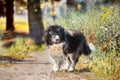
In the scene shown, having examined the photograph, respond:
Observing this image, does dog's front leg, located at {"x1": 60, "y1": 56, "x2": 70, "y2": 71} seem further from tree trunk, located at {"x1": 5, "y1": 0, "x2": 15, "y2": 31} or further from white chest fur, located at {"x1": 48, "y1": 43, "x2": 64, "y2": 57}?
tree trunk, located at {"x1": 5, "y1": 0, "x2": 15, "y2": 31}

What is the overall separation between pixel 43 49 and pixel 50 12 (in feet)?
1.86

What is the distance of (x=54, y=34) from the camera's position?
588cm

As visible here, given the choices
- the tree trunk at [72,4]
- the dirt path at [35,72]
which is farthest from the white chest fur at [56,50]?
the tree trunk at [72,4]

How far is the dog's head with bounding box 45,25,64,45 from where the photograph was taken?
5875 millimetres

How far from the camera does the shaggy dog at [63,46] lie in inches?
232

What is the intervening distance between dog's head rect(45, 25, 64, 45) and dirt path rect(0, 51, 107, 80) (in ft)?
1.42

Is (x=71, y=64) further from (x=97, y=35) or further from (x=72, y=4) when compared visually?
(x=72, y=4)

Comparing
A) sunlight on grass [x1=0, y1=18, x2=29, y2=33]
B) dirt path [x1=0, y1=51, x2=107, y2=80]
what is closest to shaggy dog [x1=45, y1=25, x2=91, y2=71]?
dirt path [x1=0, y1=51, x2=107, y2=80]

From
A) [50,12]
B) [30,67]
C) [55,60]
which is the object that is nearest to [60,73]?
[55,60]

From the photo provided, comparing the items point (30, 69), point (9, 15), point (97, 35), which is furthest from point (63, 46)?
point (9, 15)

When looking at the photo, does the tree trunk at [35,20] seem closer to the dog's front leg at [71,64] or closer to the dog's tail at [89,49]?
the dog's tail at [89,49]

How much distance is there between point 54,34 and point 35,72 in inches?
24.7

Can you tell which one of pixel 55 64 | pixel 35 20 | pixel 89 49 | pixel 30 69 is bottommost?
pixel 30 69

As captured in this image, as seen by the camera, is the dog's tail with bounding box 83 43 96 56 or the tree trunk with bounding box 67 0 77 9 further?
the tree trunk with bounding box 67 0 77 9
